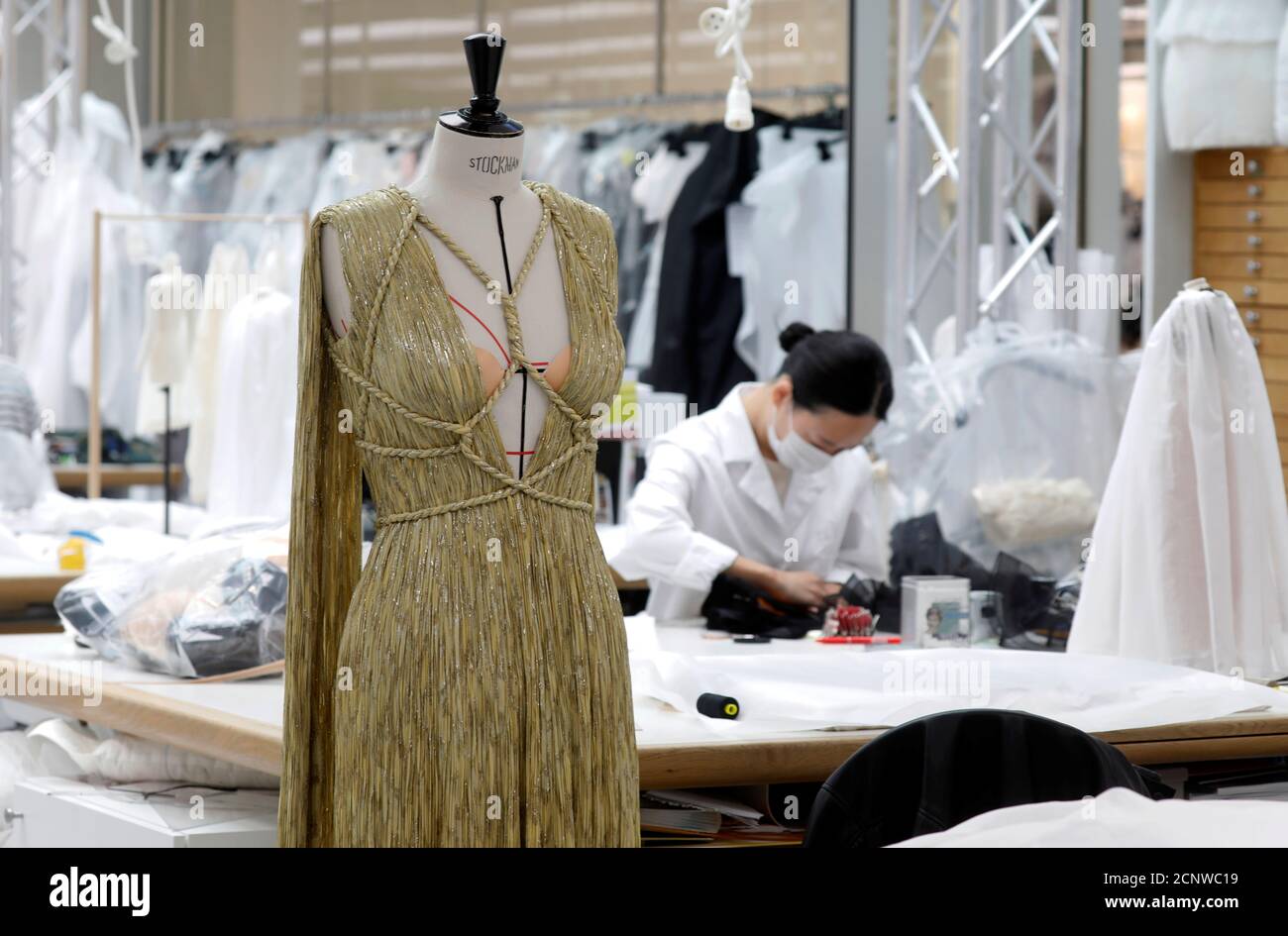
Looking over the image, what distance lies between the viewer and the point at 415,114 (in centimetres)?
810

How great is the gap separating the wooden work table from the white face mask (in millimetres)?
1272

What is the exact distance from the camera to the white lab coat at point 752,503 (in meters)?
3.82

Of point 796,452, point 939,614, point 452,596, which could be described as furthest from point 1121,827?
point 796,452

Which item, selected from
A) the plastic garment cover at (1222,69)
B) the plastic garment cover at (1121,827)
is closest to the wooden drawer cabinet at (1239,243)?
the plastic garment cover at (1222,69)

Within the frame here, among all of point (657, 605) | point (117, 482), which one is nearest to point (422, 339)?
point (657, 605)

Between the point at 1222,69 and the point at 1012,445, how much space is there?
83.2 inches

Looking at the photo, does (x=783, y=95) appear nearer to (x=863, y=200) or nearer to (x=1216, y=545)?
(x=863, y=200)

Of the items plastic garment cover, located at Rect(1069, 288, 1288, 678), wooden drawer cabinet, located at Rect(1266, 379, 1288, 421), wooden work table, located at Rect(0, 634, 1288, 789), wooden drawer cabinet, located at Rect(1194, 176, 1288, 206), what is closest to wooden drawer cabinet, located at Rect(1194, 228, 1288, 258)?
wooden drawer cabinet, located at Rect(1194, 176, 1288, 206)

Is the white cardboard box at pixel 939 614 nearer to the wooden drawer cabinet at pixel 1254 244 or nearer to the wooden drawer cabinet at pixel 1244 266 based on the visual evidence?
the wooden drawer cabinet at pixel 1254 244

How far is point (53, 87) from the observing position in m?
7.07

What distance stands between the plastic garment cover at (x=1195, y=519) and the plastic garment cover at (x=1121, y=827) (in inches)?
51.3
